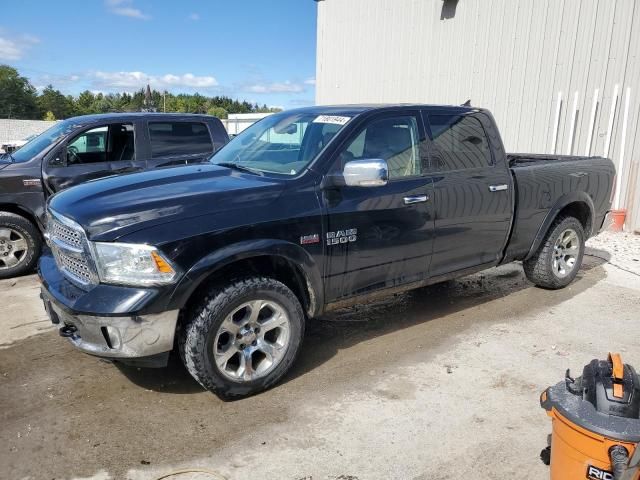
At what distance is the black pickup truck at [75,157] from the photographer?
599cm

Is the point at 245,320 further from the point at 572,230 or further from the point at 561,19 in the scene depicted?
the point at 561,19

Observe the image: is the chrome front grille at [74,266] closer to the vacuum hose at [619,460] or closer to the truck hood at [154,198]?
the truck hood at [154,198]

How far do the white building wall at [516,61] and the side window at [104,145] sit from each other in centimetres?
756

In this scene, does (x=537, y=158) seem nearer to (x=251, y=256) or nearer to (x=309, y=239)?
(x=309, y=239)

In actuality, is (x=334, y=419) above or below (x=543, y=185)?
below

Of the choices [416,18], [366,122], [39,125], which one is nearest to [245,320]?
[366,122]

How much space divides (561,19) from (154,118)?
7.44 m

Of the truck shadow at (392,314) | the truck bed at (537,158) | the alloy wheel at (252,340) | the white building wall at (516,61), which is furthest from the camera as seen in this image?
the white building wall at (516,61)

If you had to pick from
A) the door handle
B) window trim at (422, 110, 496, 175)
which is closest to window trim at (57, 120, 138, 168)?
window trim at (422, 110, 496, 175)

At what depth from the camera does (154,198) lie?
3.13 meters

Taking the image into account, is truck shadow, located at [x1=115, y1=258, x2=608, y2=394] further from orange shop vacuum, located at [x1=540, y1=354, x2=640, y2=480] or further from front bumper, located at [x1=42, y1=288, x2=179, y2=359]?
orange shop vacuum, located at [x1=540, y1=354, x2=640, y2=480]

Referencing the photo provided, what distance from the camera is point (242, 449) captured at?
2.89 metres

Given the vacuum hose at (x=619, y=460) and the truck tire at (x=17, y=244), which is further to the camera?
the truck tire at (x=17, y=244)

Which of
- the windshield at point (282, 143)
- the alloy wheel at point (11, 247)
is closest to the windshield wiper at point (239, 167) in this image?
the windshield at point (282, 143)
